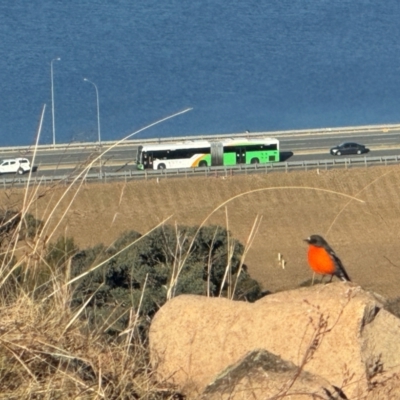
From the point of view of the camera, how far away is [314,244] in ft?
18.9

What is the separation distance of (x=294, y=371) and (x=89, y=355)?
642 millimetres

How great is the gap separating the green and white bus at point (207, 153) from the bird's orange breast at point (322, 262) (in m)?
31.4

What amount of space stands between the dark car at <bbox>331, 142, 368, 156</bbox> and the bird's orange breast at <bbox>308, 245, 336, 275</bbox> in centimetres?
3416

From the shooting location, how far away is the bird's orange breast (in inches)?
223

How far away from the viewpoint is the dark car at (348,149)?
39594mm

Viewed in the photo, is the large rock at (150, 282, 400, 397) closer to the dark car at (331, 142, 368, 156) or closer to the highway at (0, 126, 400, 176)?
the highway at (0, 126, 400, 176)

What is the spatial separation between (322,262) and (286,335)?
230 centimetres

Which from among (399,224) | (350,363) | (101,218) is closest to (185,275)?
(350,363)

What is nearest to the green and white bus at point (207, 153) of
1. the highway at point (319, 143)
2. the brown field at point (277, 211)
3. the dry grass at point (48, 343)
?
the highway at point (319, 143)

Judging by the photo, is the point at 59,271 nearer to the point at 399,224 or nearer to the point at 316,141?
the point at 399,224

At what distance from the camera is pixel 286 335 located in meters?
3.42

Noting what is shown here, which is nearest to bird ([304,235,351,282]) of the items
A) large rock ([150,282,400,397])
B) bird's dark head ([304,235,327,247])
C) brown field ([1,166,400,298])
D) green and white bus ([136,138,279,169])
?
bird's dark head ([304,235,327,247])

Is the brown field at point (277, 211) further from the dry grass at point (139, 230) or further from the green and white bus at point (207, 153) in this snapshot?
the green and white bus at point (207, 153)

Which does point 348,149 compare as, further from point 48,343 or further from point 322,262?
point 48,343
